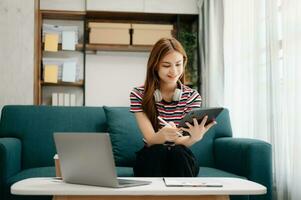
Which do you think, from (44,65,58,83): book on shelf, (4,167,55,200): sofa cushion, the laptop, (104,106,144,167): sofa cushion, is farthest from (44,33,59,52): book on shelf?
the laptop

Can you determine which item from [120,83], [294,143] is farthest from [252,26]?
[120,83]

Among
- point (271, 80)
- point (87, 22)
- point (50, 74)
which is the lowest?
point (271, 80)

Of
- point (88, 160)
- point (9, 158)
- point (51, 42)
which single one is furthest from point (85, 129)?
point (51, 42)

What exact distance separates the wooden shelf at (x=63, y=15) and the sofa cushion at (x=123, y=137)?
1.88m

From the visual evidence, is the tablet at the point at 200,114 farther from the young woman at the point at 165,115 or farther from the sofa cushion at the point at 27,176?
the sofa cushion at the point at 27,176

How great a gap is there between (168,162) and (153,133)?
172 mm

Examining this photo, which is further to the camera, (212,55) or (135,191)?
(212,55)

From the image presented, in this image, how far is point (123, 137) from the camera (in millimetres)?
2488

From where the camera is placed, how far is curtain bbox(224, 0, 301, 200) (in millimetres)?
2238

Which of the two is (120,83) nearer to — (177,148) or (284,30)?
(284,30)

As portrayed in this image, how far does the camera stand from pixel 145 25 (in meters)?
4.18

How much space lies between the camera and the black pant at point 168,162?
Result: 5.47 ft

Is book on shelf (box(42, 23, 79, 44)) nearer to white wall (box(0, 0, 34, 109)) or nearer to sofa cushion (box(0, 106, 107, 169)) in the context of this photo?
white wall (box(0, 0, 34, 109))

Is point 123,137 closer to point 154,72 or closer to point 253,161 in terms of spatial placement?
point 154,72
